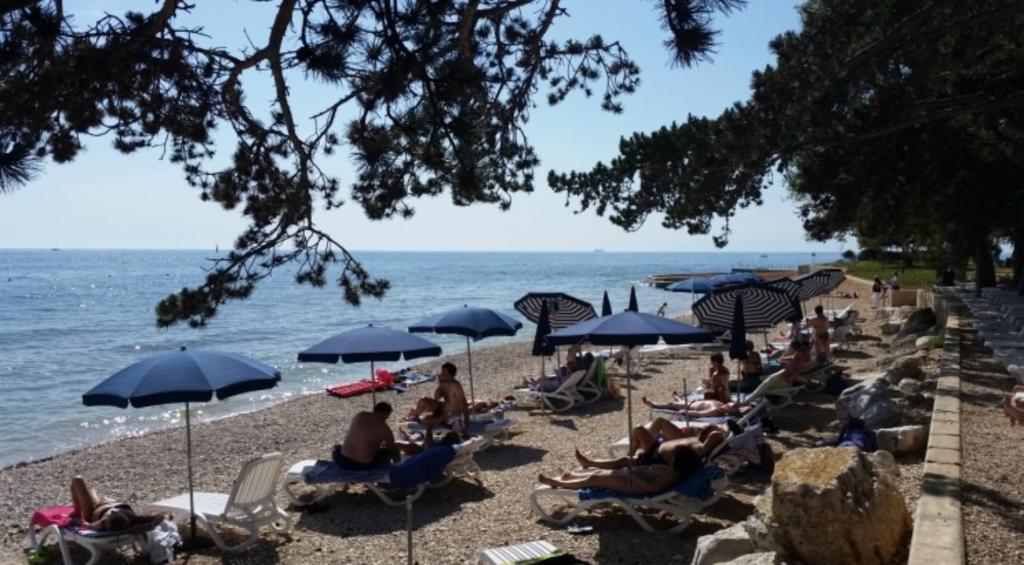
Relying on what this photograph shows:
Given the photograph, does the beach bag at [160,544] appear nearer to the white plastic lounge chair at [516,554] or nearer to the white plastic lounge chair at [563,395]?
the white plastic lounge chair at [516,554]

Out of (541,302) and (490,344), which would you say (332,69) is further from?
(490,344)

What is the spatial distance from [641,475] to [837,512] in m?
2.41

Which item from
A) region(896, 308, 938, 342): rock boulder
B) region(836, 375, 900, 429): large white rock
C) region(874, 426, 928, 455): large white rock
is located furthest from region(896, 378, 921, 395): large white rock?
region(896, 308, 938, 342): rock boulder

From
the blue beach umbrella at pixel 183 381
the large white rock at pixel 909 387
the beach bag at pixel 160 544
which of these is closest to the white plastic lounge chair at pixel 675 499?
the blue beach umbrella at pixel 183 381

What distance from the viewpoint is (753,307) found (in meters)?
12.5

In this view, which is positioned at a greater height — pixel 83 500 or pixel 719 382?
pixel 719 382

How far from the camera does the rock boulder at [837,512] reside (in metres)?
4.24

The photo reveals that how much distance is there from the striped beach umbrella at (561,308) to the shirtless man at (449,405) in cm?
467

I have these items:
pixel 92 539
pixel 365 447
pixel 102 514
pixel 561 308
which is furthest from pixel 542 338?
pixel 92 539

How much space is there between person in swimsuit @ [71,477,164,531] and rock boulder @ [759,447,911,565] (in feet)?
15.1

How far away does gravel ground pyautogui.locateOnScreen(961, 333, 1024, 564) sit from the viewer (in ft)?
15.0

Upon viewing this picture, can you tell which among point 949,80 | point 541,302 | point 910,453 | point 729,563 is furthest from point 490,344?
point 729,563

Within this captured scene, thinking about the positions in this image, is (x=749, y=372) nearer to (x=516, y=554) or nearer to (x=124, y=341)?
(x=516, y=554)

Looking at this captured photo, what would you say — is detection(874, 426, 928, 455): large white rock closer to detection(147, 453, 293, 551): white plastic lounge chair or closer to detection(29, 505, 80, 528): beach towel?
detection(147, 453, 293, 551): white plastic lounge chair
